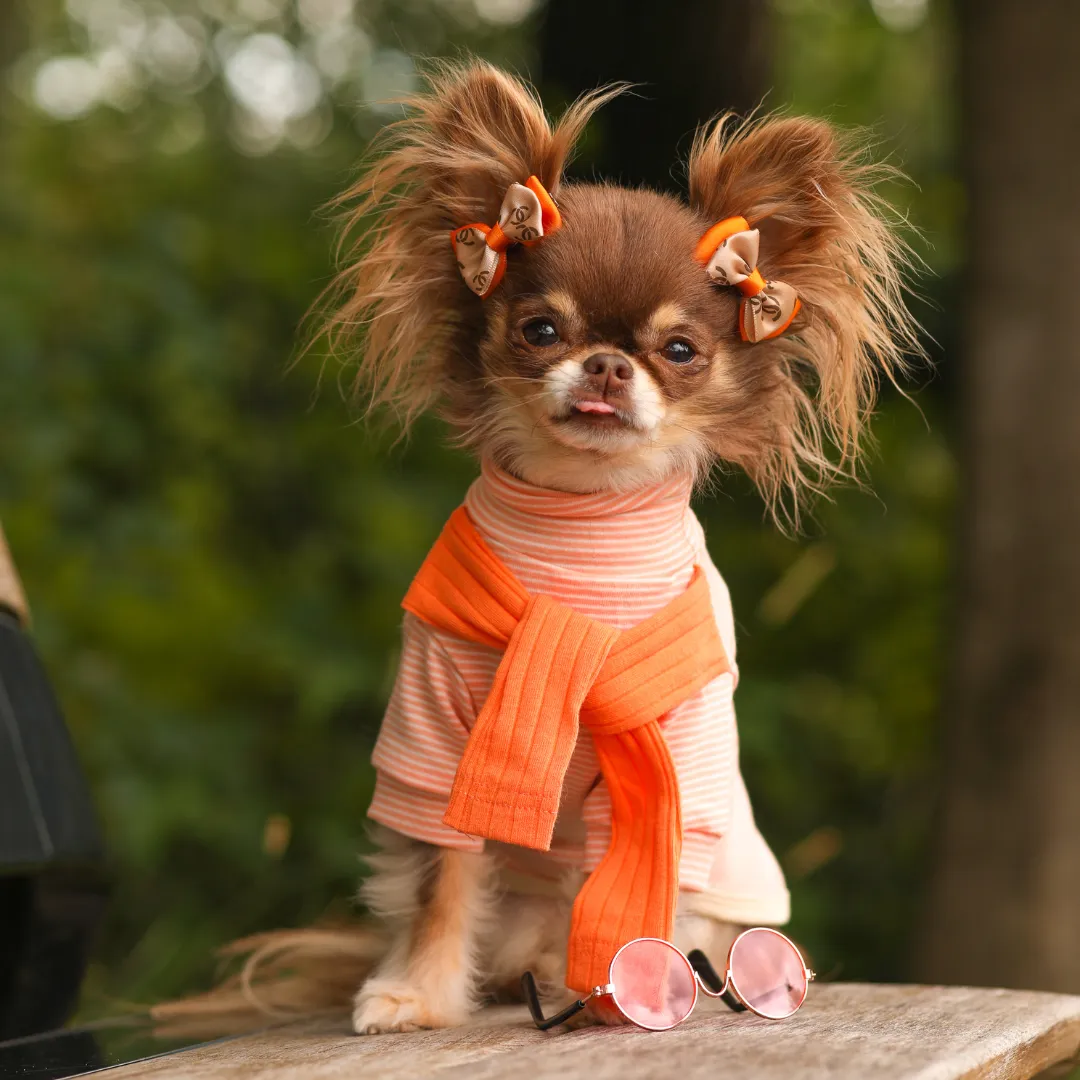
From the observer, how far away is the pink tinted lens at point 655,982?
1736 millimetres

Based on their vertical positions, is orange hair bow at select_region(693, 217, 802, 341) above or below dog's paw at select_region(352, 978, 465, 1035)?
above

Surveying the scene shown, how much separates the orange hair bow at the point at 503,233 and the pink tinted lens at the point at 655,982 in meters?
0.91

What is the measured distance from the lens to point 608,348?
5.93 feet

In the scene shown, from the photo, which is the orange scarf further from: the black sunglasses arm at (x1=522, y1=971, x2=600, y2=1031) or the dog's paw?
the dog's paw

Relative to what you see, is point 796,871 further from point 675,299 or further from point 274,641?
point 675,299

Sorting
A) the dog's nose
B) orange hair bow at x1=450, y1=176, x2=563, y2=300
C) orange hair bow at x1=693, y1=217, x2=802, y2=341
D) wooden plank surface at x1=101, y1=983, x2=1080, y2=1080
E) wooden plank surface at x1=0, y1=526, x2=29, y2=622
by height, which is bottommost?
wooden plank surface at x1=101, y1=983, x2=1080, y2=1080

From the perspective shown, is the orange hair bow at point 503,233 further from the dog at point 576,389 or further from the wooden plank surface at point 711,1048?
the wooden plank surface at point 711,1048

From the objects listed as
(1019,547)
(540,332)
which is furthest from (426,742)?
(1019,547)

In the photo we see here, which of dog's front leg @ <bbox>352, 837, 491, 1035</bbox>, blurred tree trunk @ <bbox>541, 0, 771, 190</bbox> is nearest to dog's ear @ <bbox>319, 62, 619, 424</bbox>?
dog's front leg @ <bbox>352, 837, 491, 1035</bbox>

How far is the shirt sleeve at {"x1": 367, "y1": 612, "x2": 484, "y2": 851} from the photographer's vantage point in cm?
187

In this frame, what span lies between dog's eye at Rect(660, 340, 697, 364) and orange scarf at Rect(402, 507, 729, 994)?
0.33 meters

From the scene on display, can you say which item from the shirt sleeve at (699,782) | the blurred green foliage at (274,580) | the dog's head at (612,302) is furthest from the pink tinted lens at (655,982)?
the blurred green foliage at (274,580)

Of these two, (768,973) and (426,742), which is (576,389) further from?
(768,973)

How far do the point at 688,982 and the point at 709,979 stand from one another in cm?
17
